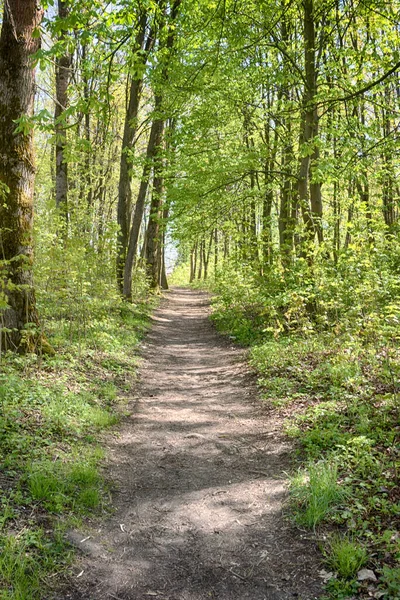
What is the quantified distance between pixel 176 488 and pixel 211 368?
4.93 meters

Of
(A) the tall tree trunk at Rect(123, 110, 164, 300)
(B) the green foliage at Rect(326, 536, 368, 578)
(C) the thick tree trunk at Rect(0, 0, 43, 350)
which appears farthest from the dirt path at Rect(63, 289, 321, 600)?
(A) the tall tree trunk at Rect(123, 110, 164, 300)

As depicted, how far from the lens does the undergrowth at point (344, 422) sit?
3047 mm

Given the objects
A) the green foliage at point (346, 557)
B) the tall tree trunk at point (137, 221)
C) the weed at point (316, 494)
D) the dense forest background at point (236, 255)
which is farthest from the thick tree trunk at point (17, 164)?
the tall tree trunk at point (137, 221)

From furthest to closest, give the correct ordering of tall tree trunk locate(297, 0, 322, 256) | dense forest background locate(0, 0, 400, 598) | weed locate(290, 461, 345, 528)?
tall tree trunk locate(297, 0, 322, 256), dense forest background locate(0, 0, 400, 598), weed locate(290, 461, 345, 528)

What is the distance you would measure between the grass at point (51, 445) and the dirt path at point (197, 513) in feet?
0.75

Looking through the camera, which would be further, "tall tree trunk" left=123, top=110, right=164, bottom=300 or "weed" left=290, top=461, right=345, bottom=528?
"tall tree trunk" left=123, top=110, right=164, bottom=300

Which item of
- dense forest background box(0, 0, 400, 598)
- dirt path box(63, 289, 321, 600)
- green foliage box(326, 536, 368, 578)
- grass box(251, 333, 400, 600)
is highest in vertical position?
dense forest background box(0, 0, 400, 598)

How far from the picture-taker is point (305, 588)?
9.49 ft

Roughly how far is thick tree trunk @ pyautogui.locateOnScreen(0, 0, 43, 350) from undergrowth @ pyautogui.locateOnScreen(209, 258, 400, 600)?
406cm

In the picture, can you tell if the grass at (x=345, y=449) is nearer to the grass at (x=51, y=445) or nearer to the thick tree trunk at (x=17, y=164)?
the grass at (x=51, y=445)

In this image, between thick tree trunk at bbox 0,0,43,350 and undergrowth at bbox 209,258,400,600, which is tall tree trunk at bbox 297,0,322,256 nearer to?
undergrowth at bbox 209,258,400,600

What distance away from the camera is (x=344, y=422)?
509 cm

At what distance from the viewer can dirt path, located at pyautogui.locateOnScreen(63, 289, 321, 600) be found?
9.66 feet

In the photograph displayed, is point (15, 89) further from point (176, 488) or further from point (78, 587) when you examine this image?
point (78, 587)
